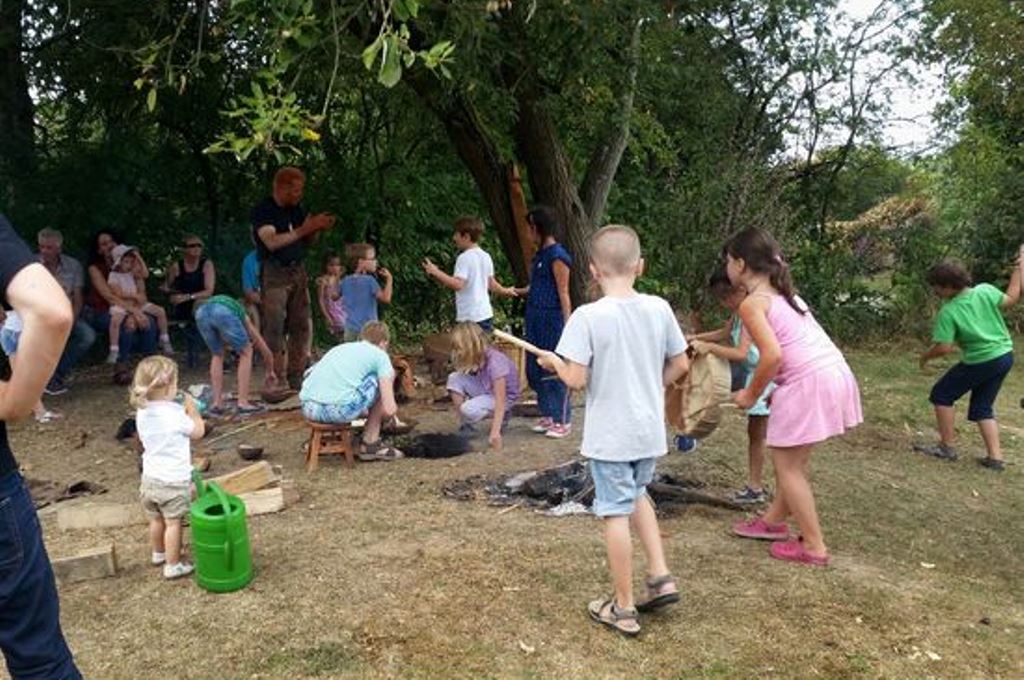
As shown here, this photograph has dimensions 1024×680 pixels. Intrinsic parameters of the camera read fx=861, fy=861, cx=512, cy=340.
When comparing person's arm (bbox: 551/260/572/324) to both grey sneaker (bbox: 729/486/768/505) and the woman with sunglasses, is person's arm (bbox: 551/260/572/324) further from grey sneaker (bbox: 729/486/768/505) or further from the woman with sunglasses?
the woman with sunglasses

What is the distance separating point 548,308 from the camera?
6816 millimetres

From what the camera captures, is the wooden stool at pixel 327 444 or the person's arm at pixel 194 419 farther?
the wooden stool at pixel 327 444

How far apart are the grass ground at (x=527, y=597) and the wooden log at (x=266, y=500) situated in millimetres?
89

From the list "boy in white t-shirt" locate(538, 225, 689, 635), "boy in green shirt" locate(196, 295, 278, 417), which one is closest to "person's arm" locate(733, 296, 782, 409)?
"boy in white t-shirt" locate(538, 225, 689, 635)

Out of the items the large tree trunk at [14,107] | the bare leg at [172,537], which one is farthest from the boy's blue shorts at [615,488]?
the large tree trunk at [14,107]

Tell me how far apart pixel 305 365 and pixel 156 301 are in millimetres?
3039

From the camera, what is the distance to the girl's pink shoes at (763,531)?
467 cm

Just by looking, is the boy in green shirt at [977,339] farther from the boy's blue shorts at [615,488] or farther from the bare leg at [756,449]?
the boy's blue shorts at [615,488]

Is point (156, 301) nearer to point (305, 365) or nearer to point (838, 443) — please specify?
point (305, 365)

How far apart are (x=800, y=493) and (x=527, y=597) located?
146 centimetres

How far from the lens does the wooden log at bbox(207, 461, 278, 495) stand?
516 centimetres

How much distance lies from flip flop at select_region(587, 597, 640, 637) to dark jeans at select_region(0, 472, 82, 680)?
201cm

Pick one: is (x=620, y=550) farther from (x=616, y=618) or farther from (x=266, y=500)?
(x=266, y=500)

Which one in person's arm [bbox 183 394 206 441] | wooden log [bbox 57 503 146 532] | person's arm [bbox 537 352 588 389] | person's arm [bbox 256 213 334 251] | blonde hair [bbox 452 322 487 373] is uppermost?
person's arm [bbox 256 213 334 251]
